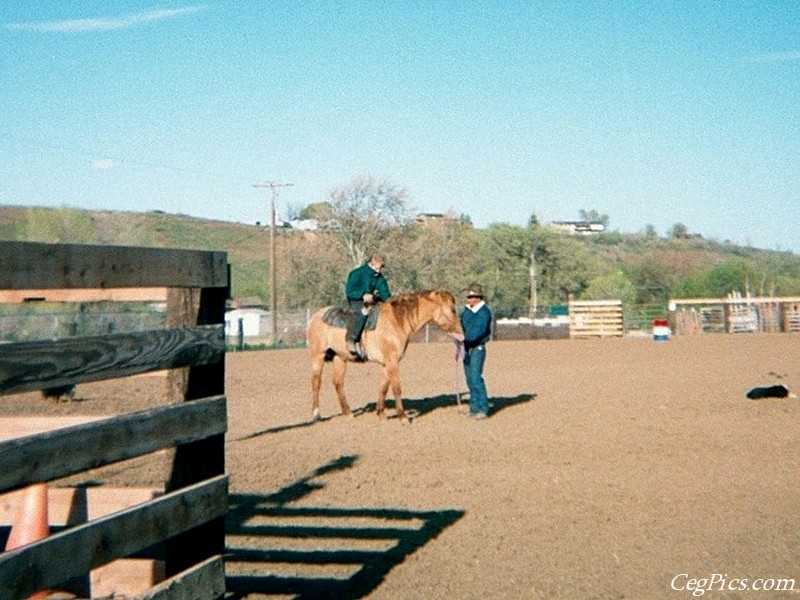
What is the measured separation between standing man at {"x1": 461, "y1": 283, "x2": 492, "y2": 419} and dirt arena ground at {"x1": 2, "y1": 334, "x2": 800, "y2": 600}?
1.29ft

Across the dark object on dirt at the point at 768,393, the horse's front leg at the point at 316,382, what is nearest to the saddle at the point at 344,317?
the horse's front leg at the point at 316,382

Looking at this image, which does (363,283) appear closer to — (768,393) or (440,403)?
(440,403)

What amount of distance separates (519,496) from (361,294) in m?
6.86

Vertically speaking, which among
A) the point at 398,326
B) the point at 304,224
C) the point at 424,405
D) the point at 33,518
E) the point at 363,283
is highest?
the point at 304,224

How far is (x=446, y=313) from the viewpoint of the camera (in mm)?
15148

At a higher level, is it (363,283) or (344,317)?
(363,283)

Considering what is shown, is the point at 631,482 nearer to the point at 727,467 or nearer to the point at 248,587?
the point at 727,467

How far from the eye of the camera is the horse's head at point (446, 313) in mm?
15133

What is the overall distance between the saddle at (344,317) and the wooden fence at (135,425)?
419 inches

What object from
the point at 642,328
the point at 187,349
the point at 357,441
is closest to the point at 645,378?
the point at 357,441

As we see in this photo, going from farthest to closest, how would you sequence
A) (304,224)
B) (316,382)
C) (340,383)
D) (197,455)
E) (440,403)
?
1. (304,224)
2. (440,403)
3. (340,383)
4. (316,382)
5. (197,455)

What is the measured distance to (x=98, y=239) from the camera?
210ft

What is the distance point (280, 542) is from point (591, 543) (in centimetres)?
222

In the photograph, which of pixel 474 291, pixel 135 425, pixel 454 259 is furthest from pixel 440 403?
pixel 454 259
